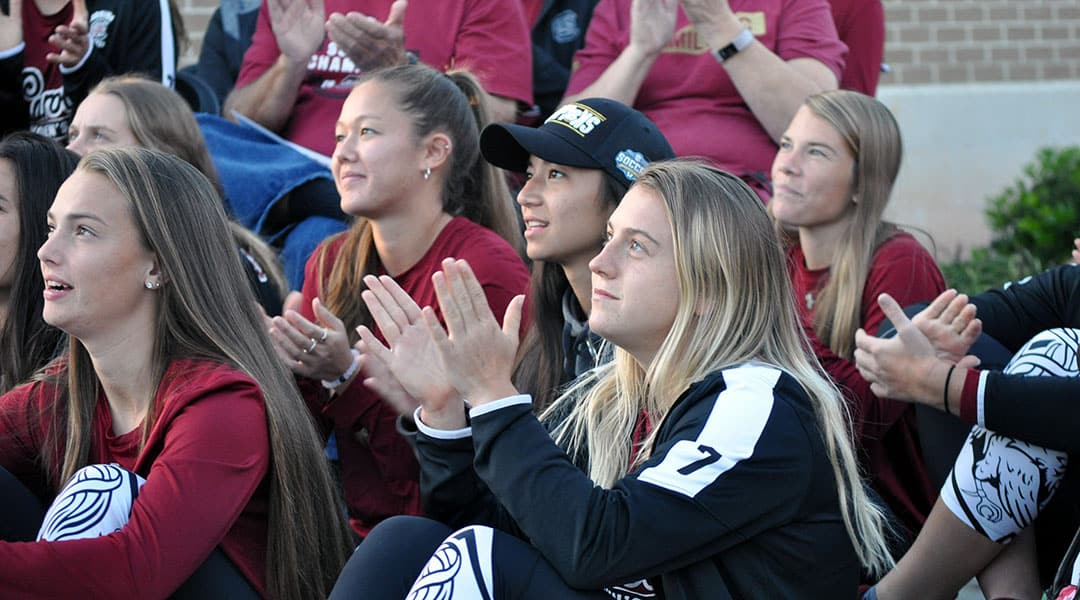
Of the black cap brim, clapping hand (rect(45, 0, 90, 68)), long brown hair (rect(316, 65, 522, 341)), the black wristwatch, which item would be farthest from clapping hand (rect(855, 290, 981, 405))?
clapping hand (rect(45, 0, 90, 68))

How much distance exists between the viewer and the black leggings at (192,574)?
2.57 meters

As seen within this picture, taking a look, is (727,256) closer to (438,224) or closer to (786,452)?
(786,452)

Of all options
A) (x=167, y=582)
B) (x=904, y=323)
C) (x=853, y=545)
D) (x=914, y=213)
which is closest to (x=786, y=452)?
(x=853, y=545)

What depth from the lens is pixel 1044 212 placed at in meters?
7.17

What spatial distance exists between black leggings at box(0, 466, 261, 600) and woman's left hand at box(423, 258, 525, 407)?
1.94ft

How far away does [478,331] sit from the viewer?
2463 millimetres

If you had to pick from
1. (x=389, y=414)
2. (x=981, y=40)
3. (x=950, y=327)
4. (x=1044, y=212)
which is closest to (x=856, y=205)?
(x=950, y=327)

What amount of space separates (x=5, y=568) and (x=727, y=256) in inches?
55.2

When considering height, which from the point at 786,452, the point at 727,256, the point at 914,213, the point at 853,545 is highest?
the point at 727,256

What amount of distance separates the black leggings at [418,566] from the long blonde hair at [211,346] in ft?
0.75

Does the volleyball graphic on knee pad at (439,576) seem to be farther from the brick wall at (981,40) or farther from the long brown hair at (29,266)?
the brick wall at (981,40)

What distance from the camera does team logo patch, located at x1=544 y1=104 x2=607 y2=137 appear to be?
3400mm

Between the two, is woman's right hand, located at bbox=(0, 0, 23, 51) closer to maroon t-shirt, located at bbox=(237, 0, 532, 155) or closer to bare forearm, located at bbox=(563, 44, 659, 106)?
maroon t-shirt, located at bbox=(237, 0, 532, 155)

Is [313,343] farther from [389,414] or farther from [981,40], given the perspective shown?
[981,40]
